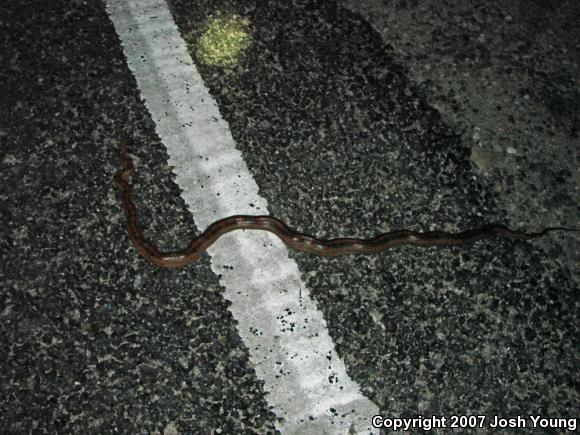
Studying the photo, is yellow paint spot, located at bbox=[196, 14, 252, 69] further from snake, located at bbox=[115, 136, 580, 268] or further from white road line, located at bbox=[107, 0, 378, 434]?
snake, located at bbox=[115, 136, 580, 268]

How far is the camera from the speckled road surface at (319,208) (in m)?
2.65

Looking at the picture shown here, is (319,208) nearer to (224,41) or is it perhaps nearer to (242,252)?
(242,252)

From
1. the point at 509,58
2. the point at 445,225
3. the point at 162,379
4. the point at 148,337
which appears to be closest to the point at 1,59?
the point at 148,337

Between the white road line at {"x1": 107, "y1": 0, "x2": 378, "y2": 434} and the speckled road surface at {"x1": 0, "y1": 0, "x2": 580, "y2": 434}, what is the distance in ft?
0.26

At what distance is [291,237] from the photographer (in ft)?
10.3

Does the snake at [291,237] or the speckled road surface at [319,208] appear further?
the snake at [291,237]

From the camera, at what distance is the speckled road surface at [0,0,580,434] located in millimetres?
2654

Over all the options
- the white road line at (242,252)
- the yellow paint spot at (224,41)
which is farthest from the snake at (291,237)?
the yellow paint spot at (224,41)

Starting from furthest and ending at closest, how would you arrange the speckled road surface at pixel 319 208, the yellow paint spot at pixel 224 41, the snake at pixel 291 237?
1. the yellow paint spot at pixel 224 41
2. the snake at pixel 291 237
3. the speckled road surface at pixel 319 208

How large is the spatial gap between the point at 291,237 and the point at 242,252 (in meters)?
0.30

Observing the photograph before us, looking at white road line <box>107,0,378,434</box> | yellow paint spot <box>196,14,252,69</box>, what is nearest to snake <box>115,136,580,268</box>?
white road line <box>107,0,378,434</box>

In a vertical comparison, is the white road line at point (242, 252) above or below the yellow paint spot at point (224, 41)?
below

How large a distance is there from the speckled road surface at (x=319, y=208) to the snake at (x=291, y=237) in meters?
0.07

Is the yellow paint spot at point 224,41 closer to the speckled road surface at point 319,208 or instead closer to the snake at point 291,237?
the speckled road surface at point 319,208
